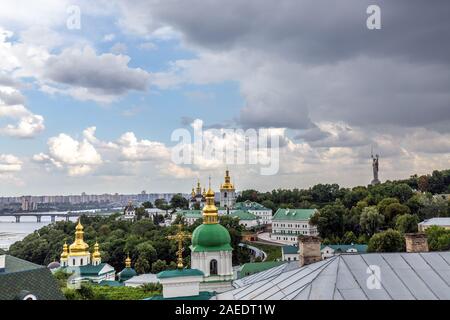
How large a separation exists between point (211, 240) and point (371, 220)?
37170 mm

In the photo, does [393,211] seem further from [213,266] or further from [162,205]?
[162,205]

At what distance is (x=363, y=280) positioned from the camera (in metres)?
9.20

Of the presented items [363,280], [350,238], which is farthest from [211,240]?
[350,238]

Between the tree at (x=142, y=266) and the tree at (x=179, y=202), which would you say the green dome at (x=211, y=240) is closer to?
the tree at (x=142, y=266)

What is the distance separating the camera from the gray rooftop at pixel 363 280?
28.9 ft

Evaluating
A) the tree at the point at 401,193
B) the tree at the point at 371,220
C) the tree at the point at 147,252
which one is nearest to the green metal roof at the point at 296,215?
the tree at the point at 371,220

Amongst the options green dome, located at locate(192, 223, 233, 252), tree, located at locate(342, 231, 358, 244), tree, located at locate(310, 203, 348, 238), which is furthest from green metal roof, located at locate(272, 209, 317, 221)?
green dome, located at locate(192, 223, 233, 252)

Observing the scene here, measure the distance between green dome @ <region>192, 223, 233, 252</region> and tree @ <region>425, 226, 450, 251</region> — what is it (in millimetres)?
22340

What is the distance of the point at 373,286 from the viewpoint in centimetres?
894

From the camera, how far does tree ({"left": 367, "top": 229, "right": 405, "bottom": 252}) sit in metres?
44.3

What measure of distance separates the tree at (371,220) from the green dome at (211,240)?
36.1m
